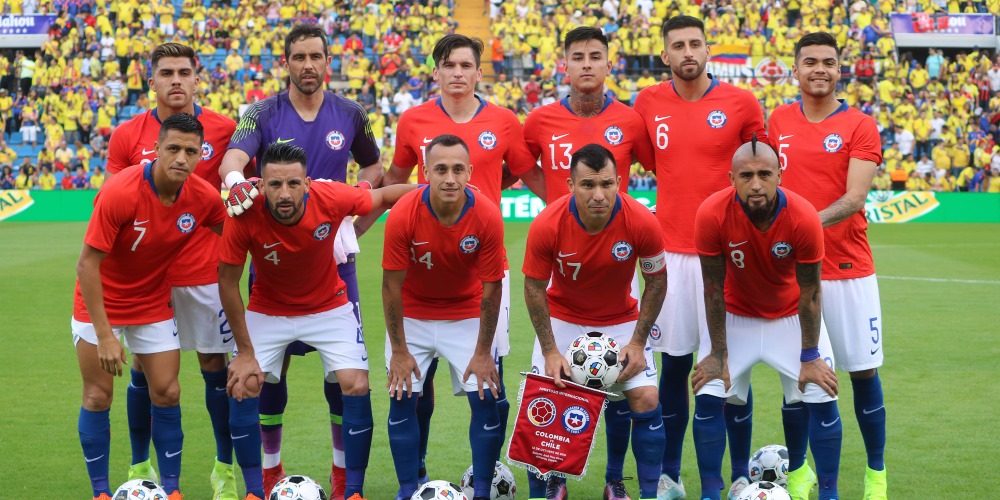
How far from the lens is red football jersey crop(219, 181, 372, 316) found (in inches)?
232

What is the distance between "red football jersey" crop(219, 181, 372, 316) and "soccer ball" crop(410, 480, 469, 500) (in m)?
1.31

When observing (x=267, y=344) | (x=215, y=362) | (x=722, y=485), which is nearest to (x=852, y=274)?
(x=722, y=485)

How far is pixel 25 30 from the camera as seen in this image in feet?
113

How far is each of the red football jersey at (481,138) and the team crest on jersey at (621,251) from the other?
1.02 m

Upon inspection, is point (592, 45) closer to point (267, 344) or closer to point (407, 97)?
point (267, 344)

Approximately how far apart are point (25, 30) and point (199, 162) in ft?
102

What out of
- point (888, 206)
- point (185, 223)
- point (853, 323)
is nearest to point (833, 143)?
point (853, 323)

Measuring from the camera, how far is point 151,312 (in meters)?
6.09

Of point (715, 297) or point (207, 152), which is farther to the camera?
point (207, 152)

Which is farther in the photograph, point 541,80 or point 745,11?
point 745,11

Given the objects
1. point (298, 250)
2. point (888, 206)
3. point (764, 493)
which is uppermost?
point (298, 250)

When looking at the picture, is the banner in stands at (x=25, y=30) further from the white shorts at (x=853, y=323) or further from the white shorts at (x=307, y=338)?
the white shorts at (x=853, y=323)

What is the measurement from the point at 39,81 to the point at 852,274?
3056 cm

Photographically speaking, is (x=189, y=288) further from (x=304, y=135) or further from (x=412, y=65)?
(x=412, y=65)
